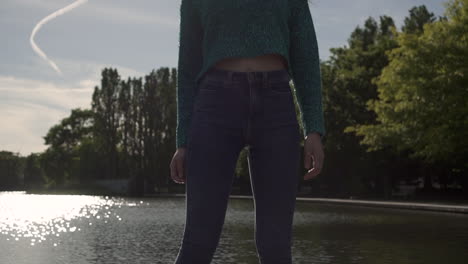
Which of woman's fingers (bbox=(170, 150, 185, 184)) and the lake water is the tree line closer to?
the lake water

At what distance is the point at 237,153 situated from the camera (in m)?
2.43

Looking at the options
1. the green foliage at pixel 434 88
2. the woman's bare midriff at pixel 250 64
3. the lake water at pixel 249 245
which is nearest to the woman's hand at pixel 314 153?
the woman's bare midriff at pixel 250 64

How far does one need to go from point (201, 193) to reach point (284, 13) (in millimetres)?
851

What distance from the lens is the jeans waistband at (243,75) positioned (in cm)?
242

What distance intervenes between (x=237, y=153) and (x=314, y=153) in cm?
31

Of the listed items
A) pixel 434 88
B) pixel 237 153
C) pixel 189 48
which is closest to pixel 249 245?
pixel 189 48

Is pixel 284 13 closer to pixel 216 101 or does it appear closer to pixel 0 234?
pixel 216 101

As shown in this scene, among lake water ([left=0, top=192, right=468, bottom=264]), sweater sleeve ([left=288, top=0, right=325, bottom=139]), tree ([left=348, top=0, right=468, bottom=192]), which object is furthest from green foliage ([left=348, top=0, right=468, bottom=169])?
sweater sleeve ([left=288, top=0, right=325, bottom=139])

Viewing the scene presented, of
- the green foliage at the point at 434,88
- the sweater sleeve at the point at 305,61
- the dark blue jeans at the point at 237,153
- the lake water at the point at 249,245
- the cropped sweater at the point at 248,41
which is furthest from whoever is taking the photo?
the green foliage at the point at 434,88

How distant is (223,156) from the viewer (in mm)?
2365

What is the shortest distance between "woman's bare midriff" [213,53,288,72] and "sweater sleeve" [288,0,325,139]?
15 centimetres

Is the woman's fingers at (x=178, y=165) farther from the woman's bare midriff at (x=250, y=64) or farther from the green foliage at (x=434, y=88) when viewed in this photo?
the green foliage at (x=434, y=88)

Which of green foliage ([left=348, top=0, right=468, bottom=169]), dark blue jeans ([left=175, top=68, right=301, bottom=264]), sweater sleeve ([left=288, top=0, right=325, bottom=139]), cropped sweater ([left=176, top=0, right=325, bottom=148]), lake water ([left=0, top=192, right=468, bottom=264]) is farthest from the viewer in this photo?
green foliage ([left=348, top=0, right=468, bottom=169])

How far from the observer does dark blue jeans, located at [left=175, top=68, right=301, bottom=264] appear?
2.37 metres
